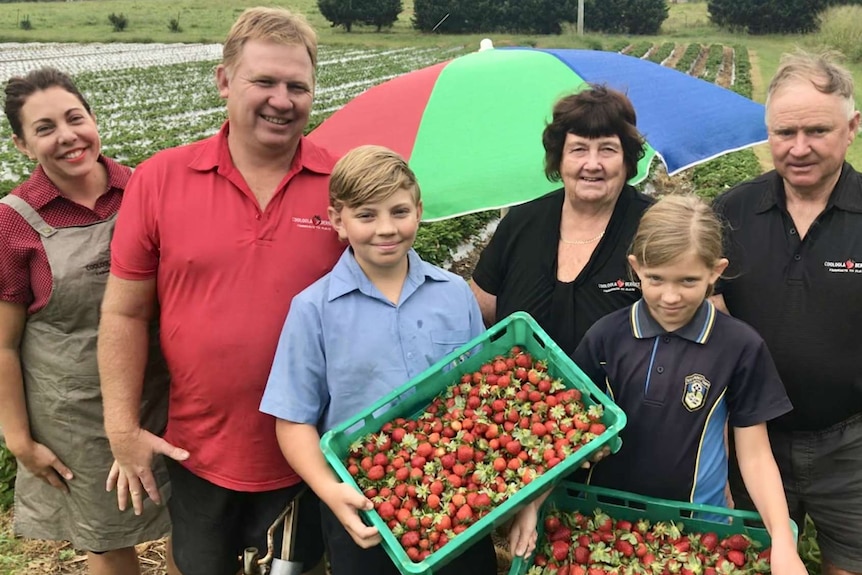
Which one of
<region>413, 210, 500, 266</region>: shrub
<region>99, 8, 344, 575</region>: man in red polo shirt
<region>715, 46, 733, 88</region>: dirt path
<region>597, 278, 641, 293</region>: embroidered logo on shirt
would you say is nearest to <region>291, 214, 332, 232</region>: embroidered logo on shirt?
<region>99, 8, 344, 575</region>: man in red polo shirt

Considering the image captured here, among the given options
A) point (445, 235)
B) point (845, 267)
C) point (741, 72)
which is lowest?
point (741, 72)

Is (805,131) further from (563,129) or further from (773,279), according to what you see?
(563,129)

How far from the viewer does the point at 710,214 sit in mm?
2145

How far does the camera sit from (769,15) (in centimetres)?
4506

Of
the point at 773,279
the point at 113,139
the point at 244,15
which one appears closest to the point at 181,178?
the point at 244,15

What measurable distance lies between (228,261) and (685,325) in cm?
140

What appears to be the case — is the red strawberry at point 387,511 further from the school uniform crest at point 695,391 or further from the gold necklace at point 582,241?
the gold necklace at point 582,241

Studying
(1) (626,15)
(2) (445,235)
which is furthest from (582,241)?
(1) (626,15)

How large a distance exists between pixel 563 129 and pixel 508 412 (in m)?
1.08

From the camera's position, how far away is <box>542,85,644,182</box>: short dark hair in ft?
7.93

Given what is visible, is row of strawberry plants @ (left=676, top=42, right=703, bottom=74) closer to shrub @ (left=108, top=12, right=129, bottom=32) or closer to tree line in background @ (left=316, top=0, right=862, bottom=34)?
tree line in background @ (left=316, top=0, right=862, bottom=34)

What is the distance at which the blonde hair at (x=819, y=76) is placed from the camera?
7.43ft

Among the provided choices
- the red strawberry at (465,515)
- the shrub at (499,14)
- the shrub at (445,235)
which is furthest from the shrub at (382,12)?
the red strawberry at (465,515)

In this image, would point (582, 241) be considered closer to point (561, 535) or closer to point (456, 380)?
point (456, 380)
